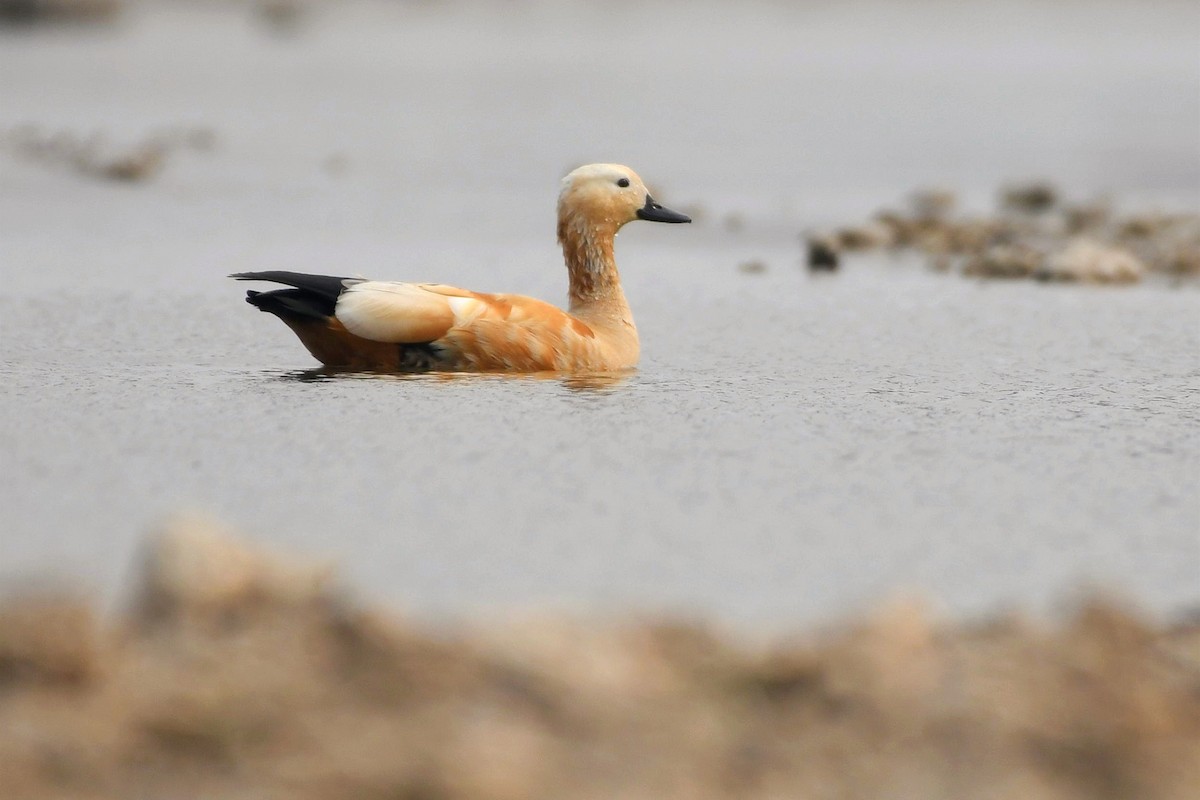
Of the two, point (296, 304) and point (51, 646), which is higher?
point (296, 304)

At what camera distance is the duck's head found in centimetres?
894

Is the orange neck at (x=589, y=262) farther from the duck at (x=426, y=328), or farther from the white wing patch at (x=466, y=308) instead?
the white wing patch at (x=466, y=308)

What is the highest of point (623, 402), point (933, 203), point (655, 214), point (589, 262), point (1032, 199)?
point (1032, 199)

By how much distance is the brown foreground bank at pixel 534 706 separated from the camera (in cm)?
352

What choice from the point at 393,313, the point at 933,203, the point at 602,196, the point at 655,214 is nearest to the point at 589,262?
the point at 602,196

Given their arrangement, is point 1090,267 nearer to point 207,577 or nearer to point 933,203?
point 933,203

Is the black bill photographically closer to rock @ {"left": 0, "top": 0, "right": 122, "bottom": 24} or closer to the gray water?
the gray water

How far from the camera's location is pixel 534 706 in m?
3.74

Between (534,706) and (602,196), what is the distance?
547 cm

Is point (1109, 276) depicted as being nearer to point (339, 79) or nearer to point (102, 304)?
point (102, 304)

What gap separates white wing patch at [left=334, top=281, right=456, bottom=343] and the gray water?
0.91 feet

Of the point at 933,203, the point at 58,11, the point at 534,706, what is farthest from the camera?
the point at 58,11

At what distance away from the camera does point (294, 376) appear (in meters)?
8.04

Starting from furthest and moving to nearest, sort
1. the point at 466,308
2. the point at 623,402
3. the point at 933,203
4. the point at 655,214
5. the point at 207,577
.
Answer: the point at 933,203
the point at 655,214
the point at 466,308
the point at 623,402
the point at 207,577
